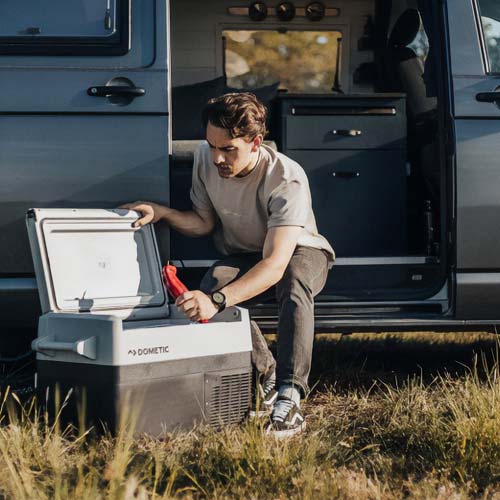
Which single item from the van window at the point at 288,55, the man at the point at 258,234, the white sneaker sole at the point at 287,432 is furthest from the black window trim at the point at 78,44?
the van window at the point at 288,55

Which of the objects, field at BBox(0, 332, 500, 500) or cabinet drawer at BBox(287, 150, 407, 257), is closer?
field at BBox(0, 332, 500, 500)

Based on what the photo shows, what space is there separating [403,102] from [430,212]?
0.58 meters

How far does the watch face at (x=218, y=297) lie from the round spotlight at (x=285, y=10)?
10.6ft

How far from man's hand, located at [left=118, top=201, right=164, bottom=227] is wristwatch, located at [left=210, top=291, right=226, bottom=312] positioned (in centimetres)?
47

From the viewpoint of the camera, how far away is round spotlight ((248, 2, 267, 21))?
5.62m

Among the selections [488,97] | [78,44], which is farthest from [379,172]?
[78,44]

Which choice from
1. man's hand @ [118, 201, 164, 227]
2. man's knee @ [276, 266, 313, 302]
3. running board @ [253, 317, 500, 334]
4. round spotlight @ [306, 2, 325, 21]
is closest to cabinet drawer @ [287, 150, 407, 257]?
running board @ [253, 317, 500, 334]

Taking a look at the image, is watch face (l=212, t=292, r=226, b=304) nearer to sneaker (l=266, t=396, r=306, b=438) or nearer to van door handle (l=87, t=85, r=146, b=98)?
sneaker (l=266, t=396, r=306, b=438)

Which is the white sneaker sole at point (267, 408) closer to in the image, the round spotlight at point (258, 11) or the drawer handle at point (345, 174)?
the drawer handle at point (345, 174)

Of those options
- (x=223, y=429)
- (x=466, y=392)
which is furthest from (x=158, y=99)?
(x=466, y=392)

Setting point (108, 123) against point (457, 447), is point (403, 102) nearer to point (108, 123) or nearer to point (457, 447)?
point (108, 123)

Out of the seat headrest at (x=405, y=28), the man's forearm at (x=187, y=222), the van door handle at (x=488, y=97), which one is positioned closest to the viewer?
the man's forearm at (x=187, y=222)

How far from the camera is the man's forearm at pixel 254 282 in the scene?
2.98 metres

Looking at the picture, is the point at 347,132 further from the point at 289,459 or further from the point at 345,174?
the point at 289,459
